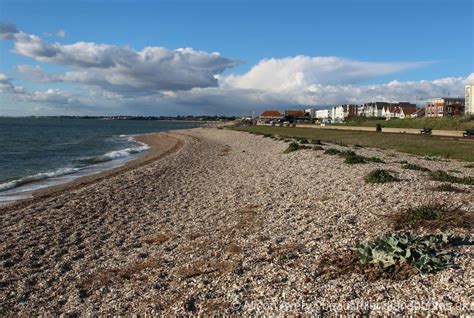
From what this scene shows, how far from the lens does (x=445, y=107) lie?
125375mm

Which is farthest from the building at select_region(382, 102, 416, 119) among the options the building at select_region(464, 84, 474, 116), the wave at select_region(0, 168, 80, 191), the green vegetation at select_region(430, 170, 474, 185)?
the green vegetation at select_region(430, 170, 474, 185)

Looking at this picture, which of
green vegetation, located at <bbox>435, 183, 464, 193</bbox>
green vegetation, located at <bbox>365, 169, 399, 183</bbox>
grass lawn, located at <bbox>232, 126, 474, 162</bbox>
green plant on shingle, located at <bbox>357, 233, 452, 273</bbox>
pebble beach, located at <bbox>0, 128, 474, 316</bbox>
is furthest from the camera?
grass lawn, located at <bbox>232, 126, 474, 162</bbox>

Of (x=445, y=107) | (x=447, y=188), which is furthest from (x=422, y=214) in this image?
(x=445, y=107)

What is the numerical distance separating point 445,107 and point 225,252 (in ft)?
440

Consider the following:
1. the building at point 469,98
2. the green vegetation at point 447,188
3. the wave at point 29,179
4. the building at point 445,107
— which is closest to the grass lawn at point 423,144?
→ the green vegetation at point 447,188

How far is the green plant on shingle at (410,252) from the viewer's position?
6391 mm

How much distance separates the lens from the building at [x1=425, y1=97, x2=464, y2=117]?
407 ft

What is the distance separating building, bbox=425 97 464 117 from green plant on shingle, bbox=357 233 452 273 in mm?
126391

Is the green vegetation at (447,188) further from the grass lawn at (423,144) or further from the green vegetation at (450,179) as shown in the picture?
the grass lawn at (423,144)

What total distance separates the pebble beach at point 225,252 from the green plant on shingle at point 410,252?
0.18 meters

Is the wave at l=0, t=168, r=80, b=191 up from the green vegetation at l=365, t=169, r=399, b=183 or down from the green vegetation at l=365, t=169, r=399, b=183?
down

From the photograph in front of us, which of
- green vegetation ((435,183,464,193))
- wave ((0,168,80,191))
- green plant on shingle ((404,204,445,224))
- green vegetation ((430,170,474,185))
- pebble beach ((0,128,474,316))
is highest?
green plant on shingle ((404,204,445,224))

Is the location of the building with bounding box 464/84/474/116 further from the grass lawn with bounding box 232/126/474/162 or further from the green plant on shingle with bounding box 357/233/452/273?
the green plant on shingle with bounding box 357/233/452/273

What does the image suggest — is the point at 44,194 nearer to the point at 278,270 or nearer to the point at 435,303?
the point at 278,270
